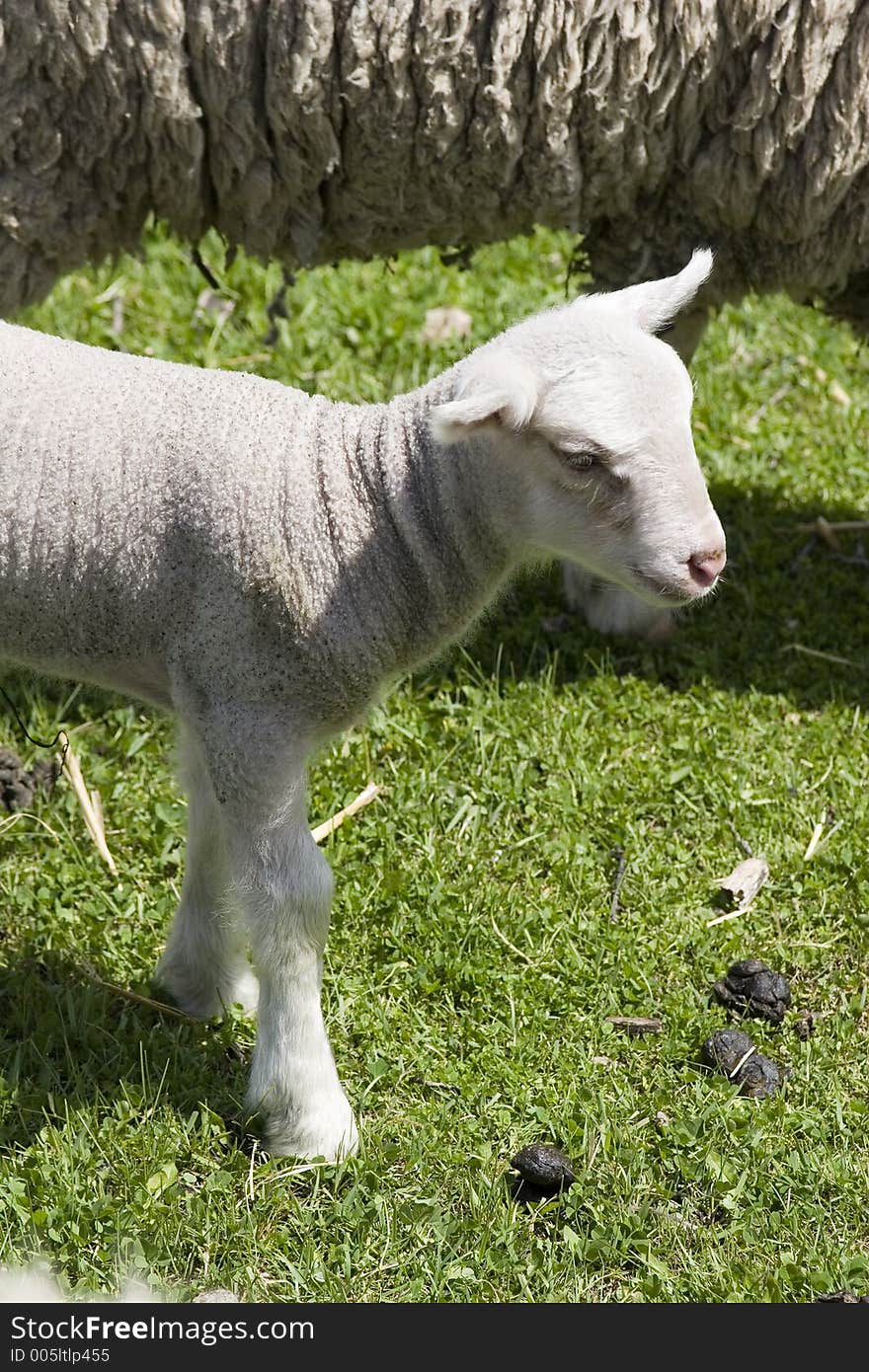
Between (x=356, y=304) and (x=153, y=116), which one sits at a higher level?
(x=153, y=116)

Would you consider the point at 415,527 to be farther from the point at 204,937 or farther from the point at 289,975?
the point at 204,937

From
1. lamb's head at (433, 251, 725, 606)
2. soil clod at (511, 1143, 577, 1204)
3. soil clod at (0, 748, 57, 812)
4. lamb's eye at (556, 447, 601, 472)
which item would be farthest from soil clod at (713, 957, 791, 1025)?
soil clod at (0, 748, 57, 812)

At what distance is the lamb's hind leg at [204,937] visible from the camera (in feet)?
12.9

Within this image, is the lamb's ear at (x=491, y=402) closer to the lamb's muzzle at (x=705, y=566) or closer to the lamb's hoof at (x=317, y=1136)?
the lamb's muzzle at (x=705, y=566)

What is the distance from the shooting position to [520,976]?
4305mm

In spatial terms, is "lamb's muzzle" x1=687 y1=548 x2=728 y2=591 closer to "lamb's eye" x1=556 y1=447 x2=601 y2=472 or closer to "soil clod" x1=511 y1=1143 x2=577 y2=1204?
"lamb's eye" x1=556 y1=447 x2=601 y2=472

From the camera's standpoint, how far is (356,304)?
703cm

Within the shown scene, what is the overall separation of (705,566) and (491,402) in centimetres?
54

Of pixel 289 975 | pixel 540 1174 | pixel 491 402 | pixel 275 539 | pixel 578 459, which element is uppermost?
pixel 491 402

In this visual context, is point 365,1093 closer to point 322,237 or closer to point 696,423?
point 322,237

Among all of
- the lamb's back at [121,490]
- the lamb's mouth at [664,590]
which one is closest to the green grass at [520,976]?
the lamb's back at [121,490]

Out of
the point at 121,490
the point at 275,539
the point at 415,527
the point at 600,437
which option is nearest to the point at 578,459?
the point at 600,437

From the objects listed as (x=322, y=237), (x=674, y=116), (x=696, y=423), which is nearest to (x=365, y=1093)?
(x=322, y=237)
